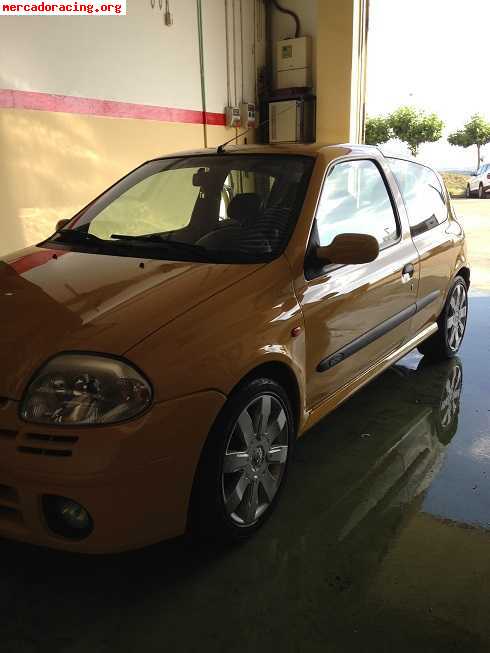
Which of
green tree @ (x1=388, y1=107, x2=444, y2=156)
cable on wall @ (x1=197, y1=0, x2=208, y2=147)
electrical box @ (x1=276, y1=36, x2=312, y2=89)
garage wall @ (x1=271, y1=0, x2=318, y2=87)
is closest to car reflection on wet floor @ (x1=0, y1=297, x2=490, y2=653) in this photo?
cable on wall @ (x1=197, y1=0, x2=208, y2=147)

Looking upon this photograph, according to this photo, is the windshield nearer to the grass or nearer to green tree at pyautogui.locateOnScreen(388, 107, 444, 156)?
the grass

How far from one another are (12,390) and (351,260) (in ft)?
4.17

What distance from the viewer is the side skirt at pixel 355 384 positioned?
2345mm

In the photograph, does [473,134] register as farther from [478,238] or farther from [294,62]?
[294,62]

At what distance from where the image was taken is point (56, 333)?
170cm

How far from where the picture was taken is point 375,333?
2678 mm

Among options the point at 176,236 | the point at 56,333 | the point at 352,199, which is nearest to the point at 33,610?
the point at 56,333

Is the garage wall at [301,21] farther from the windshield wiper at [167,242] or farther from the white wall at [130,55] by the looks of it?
the windshield wiper at [167,242]

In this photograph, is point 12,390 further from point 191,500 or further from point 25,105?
point 25,105

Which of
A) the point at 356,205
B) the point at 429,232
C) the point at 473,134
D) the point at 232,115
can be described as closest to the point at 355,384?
the point at 356,205

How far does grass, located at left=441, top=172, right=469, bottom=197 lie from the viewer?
20.0 m

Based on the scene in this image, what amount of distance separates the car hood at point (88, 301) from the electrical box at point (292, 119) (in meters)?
5.92

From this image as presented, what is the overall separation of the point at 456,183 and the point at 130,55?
1885 centimetres

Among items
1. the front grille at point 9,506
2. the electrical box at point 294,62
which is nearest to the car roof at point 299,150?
the front grille at point 9,506
